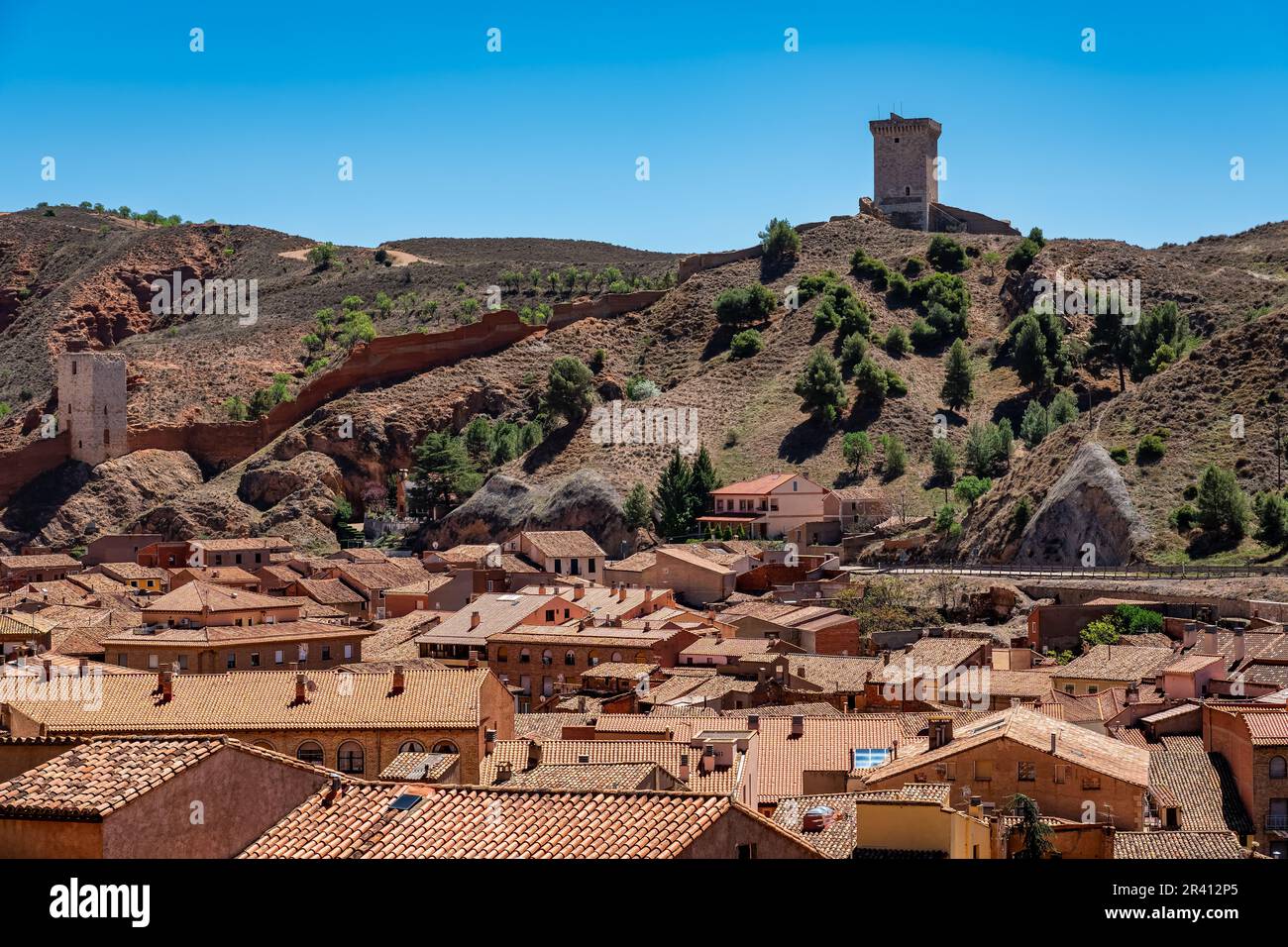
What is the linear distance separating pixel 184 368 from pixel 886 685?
86.1 metres

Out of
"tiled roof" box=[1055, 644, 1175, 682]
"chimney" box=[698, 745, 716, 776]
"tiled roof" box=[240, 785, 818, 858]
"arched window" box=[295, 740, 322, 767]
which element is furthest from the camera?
"tiled roof" box=[1055, 644, 1175, 682]

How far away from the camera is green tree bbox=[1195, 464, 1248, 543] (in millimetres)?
56500

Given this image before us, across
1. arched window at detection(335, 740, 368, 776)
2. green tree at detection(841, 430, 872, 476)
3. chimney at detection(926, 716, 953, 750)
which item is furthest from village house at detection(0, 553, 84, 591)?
chimney at detection(926, 716, 953, 750)

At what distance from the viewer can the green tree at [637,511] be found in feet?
251

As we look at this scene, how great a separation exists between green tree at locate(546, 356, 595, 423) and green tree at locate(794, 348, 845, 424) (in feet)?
37.0

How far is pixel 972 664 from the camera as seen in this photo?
3959 centimetres

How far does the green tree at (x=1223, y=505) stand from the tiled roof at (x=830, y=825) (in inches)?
1516

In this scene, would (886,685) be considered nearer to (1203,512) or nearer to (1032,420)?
(1203,512)

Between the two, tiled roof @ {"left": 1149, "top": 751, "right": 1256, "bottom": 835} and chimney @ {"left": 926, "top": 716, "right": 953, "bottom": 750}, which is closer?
tiled roof @ {"left": 1149, "top": 751, "right": 1256, "bottom": 835}

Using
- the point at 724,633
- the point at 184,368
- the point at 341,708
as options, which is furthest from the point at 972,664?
the point at 184,368

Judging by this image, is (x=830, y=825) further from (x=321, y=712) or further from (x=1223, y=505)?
(x=1223, y=505)

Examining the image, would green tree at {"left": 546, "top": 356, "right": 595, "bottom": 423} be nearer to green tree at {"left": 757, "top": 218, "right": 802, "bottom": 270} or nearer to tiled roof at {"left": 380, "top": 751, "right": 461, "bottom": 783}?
green tree at {"left": 757, "top": 218, "right": 802, "bottom": 270}

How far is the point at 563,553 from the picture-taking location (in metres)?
67.0

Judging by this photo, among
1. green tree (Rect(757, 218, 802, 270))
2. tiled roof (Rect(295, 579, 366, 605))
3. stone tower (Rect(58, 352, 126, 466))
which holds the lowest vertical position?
tiled roof (Rect(295, 579, 366, 605))
